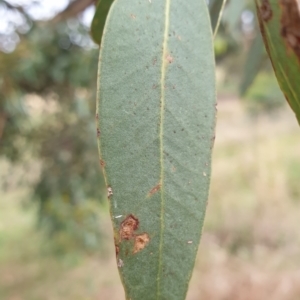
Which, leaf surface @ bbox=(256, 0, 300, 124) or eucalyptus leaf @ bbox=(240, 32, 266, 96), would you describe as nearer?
leaf surface @ bbox=(256, 0, 300, 124)

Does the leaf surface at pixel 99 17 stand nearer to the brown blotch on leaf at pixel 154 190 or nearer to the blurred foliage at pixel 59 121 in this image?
the brown blotch on leaf at pixel 154 190

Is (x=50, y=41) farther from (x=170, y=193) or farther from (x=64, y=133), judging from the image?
(x=170, y=193)

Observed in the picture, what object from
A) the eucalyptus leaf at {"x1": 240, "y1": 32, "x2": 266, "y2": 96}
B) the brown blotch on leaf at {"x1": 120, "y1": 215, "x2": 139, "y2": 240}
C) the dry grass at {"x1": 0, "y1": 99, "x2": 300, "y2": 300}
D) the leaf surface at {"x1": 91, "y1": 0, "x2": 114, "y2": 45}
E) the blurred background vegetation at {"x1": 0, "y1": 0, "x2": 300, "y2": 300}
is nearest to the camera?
the brown blotch on leaf at {"x1": 120, "y1": 215, "x2": 139, "y2": 240}

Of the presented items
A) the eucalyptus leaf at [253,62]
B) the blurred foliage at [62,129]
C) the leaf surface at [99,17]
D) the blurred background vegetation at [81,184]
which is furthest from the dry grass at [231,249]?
the leaf surface at [99,17]

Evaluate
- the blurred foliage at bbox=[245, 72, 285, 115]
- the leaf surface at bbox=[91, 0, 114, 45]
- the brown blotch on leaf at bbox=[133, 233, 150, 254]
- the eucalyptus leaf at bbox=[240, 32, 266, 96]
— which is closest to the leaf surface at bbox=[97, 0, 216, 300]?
the brown blotch on leaf at bbox=[133, 233, 150, 254]

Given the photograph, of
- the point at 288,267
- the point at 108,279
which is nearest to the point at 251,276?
the point at 288,267

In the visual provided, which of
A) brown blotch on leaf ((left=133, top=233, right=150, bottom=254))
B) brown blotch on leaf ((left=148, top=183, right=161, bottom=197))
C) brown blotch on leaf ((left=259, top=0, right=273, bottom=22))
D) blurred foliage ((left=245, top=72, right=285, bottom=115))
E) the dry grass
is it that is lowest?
brown blotch on leaf ((left=133, top=233, right=150, bottom=254))

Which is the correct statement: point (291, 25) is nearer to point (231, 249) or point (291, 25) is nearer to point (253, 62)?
point (253, 62)

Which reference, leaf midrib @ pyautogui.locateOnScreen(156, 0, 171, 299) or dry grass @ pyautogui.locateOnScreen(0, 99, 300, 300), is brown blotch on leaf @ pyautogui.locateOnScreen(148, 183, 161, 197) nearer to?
leaf midrib @ pyautogui.locateOnScreen(156, 0, 171, 299)
